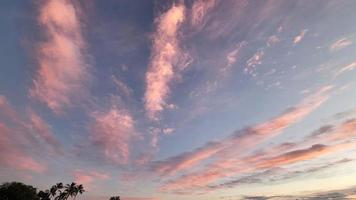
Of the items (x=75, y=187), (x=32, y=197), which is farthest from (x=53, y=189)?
(x=32, y=197)

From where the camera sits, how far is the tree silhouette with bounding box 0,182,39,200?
92.4 m

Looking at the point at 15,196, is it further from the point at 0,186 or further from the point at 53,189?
the point at 53,189

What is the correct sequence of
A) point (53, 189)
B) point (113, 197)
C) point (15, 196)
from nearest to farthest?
1. point (15, 196)
2. point (53, 189)
3. point (113, 197)

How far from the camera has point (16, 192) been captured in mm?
93125

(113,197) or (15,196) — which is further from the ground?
(113,197)

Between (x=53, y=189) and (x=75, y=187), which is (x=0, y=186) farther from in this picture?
Result: (x=75, y=187)

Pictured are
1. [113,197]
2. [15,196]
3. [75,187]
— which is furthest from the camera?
[113,197]

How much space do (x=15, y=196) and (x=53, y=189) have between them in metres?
40.9

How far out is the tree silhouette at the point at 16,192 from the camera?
92375mm

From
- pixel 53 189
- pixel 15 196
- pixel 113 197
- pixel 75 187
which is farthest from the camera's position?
pixel 113 197

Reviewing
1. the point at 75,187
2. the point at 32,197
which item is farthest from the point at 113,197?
the point at 32,197

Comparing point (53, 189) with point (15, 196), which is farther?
point (53, 189)

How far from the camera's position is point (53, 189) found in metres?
132

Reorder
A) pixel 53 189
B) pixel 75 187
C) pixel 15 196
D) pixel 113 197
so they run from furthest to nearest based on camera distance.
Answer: pixel 113 197 → pixel 75 187 → pixel 53 189 → pixel 15 196
